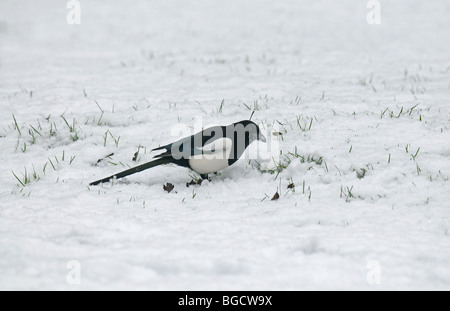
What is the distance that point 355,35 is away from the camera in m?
10.8

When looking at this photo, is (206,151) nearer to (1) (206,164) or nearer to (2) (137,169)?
(1) (206,164)

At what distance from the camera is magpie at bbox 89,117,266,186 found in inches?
167

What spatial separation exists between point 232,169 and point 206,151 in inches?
22.3

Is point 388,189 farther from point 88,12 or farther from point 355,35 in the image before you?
point 88,12

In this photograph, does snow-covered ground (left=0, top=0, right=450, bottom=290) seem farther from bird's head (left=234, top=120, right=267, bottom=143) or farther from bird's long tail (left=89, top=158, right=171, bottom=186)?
bird's head (left=234, top=120, right=267, bottom=143)

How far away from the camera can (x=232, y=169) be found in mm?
4730

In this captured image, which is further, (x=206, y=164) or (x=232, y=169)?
(x=232, y=169)

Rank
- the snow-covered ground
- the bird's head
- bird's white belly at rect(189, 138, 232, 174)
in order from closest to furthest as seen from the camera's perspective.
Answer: the snow-covered ground
bird's white belly at rect(189, 138, 232, 174)
the bird's head

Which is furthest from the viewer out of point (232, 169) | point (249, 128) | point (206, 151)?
point (232, 169)

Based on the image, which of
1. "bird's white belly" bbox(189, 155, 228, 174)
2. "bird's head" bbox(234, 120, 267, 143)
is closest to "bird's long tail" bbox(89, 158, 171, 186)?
"bird's white belly" bbox(189, 155, 228, 174)

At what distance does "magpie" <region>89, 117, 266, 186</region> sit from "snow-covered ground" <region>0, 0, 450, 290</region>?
187 millimetres

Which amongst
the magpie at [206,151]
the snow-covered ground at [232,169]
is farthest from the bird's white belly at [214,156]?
the snow-covered ground at [232,169]

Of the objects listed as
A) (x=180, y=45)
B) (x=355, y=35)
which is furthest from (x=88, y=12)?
(x=355, y=35)

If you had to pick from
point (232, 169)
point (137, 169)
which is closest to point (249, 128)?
point (232, 169)
